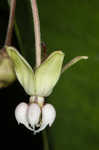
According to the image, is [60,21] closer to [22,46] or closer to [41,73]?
[22,46]

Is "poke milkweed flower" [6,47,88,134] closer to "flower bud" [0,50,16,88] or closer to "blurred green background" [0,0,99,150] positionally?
"flower bud" [0,50,16,88]

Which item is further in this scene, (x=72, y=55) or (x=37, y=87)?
(x=72, y=55)

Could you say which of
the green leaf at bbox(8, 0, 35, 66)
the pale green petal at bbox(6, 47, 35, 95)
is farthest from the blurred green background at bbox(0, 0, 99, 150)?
the pale green petal at bbox(6, 47, 35, 95)

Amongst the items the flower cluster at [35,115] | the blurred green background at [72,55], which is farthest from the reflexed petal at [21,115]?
the blurred green background at [72,55]

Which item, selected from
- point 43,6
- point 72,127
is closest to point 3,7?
point 43,6

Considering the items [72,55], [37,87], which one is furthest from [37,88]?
[72,55]

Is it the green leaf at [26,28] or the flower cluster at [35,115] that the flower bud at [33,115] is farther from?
the green leaf at [26,28]

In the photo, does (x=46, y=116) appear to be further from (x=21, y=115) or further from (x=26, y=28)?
(x=26, y=28)
